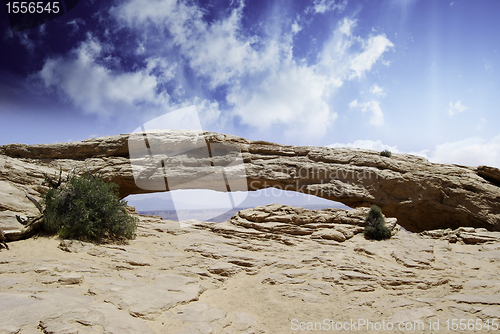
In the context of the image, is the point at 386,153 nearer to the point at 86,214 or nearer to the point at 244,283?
the point at 244,283

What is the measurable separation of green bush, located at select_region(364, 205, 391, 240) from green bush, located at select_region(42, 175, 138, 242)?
12145 mm

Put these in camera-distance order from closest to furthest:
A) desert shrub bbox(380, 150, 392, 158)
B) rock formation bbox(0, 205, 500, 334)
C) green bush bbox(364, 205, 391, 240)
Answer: rock formation bbox(0, 205, 500, 334), green bush bbox(364, 205, 391, 240), desert shrub bbox(380, 150, 392, 158)

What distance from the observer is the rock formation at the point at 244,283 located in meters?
5.62

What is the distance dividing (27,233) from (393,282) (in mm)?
13190

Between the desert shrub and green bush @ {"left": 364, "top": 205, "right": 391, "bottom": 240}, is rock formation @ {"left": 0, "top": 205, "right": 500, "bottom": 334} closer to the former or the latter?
green bush @ {"left": 364, "top": 205, "right": 391, "bottom": 240}

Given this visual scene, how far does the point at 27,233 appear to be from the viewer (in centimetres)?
953

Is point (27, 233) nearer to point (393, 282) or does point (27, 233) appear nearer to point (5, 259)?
point (5, 259)

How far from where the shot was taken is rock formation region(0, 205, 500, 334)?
562 centimetres

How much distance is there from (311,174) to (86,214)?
1463 centimetres

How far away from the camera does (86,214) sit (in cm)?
1031

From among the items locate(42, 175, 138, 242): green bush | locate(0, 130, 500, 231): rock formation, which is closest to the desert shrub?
locate(0, 130, 500, 231): rock formation

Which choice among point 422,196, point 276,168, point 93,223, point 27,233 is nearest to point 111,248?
point 93,223

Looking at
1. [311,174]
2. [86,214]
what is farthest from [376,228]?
[86,214]

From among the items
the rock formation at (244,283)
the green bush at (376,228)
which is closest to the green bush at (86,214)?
the rock formation at (244,283)
